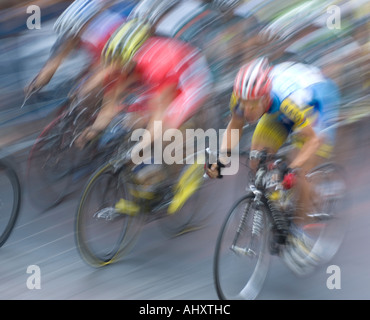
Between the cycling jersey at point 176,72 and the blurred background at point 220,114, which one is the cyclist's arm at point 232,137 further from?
the blurred background at point 220,114

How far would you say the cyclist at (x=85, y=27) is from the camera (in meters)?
6.06

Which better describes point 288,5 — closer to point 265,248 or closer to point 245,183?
point 245,183

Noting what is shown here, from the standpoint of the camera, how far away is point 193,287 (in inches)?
213

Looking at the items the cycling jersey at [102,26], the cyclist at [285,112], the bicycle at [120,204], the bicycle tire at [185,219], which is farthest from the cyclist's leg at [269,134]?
the cycling jersey at [102,26]

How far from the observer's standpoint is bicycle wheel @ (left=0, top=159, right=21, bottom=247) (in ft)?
18.1

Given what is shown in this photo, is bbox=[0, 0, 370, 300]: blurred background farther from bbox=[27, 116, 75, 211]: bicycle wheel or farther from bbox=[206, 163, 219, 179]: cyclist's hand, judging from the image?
bbox=[206, 163, 219, 179]: cyclist's hand

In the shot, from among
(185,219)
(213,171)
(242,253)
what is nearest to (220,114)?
(185,219)

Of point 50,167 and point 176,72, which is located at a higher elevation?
point 176,72

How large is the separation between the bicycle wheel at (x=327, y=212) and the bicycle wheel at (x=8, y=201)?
2.16 metres

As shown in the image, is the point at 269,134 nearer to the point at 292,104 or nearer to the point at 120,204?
the point at 292,104

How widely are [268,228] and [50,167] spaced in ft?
6.54

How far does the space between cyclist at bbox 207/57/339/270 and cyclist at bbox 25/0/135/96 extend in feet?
4.86

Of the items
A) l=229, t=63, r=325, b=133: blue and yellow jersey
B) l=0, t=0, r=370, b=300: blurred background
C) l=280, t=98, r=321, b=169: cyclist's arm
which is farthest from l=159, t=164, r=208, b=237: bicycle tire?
l=280, t=98, r=321, b=169: cyclist's arm

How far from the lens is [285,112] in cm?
502
